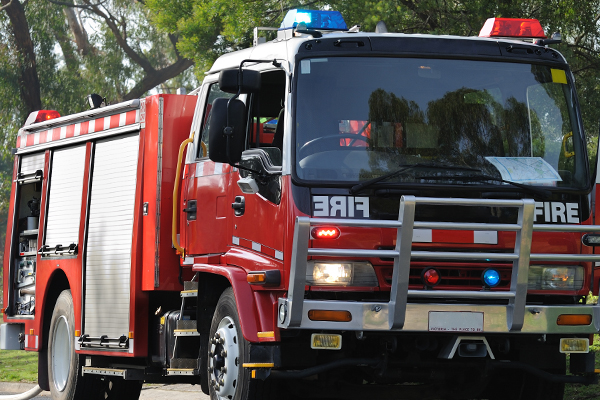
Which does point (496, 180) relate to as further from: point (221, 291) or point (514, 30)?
point (221, 291)

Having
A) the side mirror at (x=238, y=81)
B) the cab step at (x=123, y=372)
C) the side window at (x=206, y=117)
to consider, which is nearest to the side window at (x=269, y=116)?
the side mirror at (x=238, y=81)

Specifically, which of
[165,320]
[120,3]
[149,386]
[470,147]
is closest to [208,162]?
[165,320]

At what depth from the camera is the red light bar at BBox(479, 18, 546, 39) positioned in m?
7.27

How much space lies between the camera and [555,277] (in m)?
6.36

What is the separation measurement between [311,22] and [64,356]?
15.4 ft

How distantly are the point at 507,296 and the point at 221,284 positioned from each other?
2241mm

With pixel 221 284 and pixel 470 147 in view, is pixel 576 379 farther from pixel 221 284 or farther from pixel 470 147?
pixel 221 284

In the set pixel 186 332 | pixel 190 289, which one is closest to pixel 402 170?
pixel 190 289

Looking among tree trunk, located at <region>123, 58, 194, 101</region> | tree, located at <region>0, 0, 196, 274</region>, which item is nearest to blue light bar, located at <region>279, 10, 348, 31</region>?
tree, located at <region>0, 0, 196, 274</region>

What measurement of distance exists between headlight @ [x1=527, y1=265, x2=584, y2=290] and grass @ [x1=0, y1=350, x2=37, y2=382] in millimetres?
9005

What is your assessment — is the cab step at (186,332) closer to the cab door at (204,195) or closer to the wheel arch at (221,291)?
the wheel arch at (221,291)

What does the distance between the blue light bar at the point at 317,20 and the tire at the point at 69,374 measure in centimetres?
402

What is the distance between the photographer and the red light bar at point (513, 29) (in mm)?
7270

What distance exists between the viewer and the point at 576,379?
258 inches
